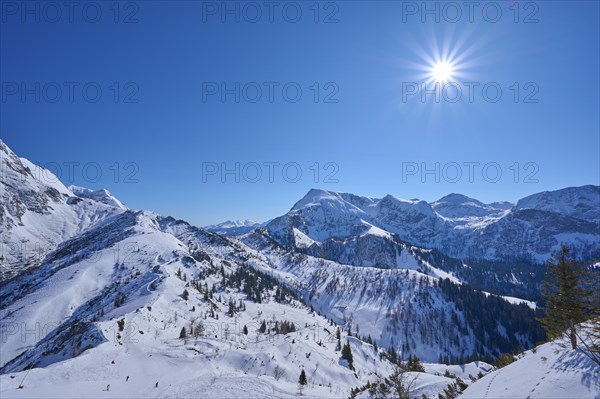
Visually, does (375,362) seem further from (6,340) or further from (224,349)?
(6,340)

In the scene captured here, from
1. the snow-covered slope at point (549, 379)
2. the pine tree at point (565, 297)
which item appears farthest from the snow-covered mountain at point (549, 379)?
→ the pine tree at point (565, 297)

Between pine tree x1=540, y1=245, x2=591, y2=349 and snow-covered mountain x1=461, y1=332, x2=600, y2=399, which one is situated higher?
pine tree x1=540, y1=245, x2=591, y2=349

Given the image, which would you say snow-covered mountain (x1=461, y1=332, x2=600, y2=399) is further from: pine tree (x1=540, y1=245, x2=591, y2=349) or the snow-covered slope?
pine tree (x1=540, y1=245, x2=591, y2=349)

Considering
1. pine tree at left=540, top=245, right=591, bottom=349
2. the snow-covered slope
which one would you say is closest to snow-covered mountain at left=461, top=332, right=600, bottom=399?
the snow-covered slope

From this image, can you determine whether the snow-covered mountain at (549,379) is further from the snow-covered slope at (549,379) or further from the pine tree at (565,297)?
the pine tree at (565,297)

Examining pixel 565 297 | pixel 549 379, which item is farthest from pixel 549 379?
pixel 565 297

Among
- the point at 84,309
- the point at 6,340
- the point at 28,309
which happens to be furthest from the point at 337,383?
the point at 28,309
